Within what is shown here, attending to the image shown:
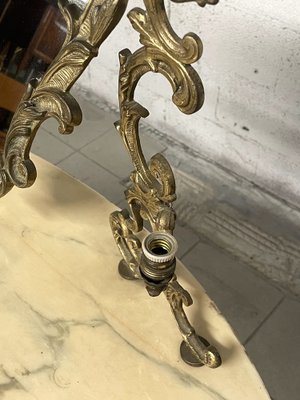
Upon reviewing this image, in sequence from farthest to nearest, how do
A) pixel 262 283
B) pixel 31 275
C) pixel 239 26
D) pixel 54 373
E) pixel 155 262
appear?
pixel 262 283 < pixel 239 26 < pixel 31 275 < pixel 54 373 < pixel 155 262

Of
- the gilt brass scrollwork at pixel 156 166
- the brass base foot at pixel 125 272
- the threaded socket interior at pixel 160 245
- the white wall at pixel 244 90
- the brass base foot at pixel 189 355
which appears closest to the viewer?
the gilt brass scrollwork at pixel 156 166

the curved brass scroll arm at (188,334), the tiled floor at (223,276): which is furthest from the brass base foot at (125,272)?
the tiled floor at (223,276)

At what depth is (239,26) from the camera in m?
1.59

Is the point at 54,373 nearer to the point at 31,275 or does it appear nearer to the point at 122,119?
the point at 31,275

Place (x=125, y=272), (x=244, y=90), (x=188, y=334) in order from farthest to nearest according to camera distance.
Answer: (x=244, y=90) < (x=125, y=272) < (x=188, y=334)

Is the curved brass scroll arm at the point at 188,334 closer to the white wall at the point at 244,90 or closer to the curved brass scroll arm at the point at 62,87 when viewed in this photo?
the curved brass scroll arm at the point at 62,87

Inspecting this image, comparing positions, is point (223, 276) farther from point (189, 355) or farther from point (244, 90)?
point (189, 355)

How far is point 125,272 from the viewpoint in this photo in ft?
3.62

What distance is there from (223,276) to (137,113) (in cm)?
96

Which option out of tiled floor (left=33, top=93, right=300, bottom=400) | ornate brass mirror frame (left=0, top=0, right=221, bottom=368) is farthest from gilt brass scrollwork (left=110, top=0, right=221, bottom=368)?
tiled floor (left=33, top=93, right=300, bottom=400)

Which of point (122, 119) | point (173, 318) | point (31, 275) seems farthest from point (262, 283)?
point (122, 119)

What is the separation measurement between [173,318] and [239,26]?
35.7 inches

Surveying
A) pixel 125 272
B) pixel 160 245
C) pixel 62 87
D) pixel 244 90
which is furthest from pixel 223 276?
pixel 62 87

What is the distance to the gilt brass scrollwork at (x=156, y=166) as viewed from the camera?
2.52 ft
